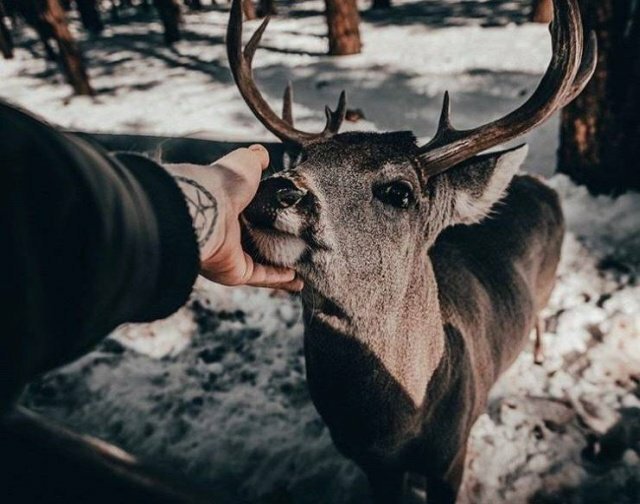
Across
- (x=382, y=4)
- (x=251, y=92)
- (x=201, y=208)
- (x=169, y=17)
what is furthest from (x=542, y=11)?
(x=201, y=208)

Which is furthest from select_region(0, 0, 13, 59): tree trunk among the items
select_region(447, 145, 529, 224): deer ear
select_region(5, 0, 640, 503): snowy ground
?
select_region(447, 145, 529, 224): deer ear

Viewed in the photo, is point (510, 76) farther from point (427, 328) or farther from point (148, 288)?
point (148, 288)

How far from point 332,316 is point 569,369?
7.60 feet

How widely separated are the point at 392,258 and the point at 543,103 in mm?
889

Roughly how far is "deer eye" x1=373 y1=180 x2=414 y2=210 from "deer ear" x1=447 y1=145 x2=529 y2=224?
10.8 inches

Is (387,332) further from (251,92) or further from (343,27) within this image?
(343,27)

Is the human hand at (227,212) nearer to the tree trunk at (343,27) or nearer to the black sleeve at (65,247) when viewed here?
the black sleeve at (65,247)

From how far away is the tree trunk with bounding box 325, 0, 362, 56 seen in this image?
32.6 ft

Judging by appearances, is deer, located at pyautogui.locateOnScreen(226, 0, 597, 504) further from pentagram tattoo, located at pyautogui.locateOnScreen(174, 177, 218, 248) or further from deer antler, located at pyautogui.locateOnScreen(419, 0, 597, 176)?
pentagram tattoo, located at pyautogui.locateOnScreen(174, 177, 218, 248)

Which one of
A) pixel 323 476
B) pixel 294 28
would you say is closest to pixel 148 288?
pixel 323 476

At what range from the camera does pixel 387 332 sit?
7.11ft

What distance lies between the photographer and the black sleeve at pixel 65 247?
2.81 ft

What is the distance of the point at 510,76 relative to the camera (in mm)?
8219

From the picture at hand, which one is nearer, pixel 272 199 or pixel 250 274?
pixel 272 199
